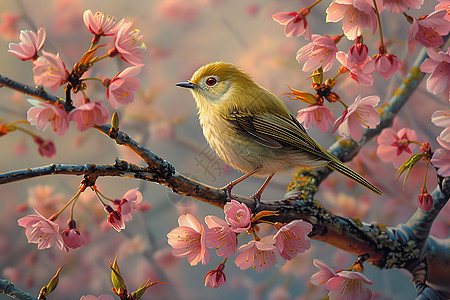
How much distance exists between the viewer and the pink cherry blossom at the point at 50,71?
0.51 m

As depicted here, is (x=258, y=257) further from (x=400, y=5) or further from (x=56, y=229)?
(x=400, y=5)

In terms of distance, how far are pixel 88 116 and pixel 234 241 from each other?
284 millimetres

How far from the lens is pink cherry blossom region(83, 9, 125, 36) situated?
57 cm

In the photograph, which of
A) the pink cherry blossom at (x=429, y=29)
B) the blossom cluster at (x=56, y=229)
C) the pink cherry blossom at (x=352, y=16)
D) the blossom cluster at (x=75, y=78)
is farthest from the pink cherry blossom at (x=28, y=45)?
the pink cherry blossom at (x=429, y=29)

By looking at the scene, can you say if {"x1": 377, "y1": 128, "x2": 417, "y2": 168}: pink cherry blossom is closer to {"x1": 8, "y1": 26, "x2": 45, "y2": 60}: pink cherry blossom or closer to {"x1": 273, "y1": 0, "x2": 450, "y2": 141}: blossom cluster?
{"x1": 273, "y1": 0, "x2": 450, "y2": 141}: blossom cluster

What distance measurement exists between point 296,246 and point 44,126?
413 mm

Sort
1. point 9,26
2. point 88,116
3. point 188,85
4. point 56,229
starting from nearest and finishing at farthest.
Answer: point 88,116 → point 56,229 → point 188,85 → point 9,26

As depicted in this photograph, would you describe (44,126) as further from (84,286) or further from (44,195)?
(84,286)

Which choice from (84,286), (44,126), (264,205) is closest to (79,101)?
(44,126)

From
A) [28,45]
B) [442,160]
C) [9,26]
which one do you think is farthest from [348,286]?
[9,26]

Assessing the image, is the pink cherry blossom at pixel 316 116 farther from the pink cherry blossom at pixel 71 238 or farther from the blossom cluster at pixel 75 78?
the pink cherry blossom at pixel 71 238

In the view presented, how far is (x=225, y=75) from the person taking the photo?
74 centimetres

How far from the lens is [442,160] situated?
0.71 meters

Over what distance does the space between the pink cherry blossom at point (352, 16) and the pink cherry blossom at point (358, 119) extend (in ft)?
0.36
